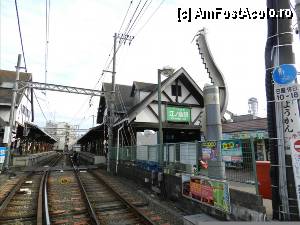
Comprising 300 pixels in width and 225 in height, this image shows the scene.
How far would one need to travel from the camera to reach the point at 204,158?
25.5 ft

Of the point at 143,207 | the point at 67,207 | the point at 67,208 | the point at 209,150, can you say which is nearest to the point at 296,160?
the point at 209,150

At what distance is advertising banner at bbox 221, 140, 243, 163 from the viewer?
6438mm

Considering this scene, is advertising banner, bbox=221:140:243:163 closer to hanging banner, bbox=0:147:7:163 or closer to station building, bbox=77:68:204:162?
station building, bbox=77:68:204:162

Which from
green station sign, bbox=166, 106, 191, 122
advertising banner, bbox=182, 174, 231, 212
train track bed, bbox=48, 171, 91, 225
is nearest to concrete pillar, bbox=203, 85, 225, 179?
advertising banner, bbox=182, 174, 231, 212

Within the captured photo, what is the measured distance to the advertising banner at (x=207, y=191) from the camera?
21.0ft

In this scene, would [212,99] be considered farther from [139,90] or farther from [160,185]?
[139,90]

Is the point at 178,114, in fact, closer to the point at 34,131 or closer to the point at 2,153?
the point at 2,153

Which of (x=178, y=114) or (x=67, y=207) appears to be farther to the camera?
(x=178, y=114)

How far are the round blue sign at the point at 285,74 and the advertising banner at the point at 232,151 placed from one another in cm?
198

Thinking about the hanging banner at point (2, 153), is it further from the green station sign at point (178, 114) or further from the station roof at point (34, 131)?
the green station sign at point (178, 114)

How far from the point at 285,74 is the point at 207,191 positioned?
3.90 metres

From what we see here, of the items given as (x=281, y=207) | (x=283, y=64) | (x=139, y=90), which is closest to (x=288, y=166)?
(x=281, y=207)

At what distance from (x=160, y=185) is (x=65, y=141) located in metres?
112

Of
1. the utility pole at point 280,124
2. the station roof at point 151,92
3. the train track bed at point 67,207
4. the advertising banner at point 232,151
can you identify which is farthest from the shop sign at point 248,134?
the utility pole at point 280,124
